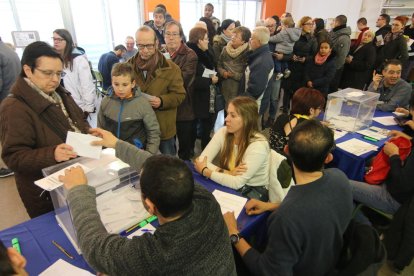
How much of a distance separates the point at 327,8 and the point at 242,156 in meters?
9.91

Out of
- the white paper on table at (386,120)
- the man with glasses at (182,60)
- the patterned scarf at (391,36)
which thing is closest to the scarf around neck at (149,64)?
the man with glasses at (182,60)

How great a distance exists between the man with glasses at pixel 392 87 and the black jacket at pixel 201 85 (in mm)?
2272

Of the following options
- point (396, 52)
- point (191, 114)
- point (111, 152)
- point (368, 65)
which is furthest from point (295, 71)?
point (111, 152)

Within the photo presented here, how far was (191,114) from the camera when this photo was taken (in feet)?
9.93

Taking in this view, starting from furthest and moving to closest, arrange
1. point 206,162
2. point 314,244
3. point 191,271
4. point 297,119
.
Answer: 1. point 297,119
2. point 206,162
3. point 314,244
4. point 191,271

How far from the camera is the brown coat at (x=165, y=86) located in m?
2.44

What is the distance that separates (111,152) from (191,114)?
1.53m

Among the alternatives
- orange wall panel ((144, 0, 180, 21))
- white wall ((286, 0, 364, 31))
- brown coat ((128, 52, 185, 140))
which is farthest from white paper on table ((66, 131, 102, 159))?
white wall ((286, 0, 364, 31))

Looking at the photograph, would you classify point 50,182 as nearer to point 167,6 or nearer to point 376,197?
point 376,197

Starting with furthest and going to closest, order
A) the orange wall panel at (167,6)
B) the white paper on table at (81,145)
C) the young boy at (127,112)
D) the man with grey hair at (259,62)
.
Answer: the orange wall panel at (167,6) → the man with grey hair at (259,62) → the young boy at (127,112) → the white paper on table at (81,145)

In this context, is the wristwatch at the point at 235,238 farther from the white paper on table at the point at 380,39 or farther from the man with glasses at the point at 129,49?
the white paper on table at the point at 380,39

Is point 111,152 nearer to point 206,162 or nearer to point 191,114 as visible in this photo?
point 206,162

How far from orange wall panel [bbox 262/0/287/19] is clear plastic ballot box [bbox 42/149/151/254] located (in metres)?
10.4

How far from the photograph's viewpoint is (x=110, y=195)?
4.56ft
